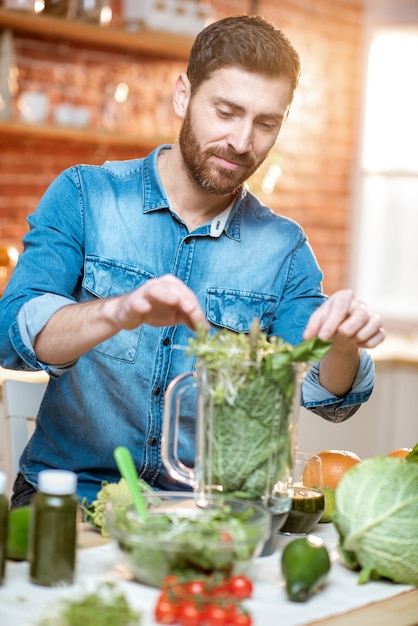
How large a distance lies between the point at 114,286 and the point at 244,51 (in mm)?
494

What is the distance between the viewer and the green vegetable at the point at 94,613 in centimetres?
97

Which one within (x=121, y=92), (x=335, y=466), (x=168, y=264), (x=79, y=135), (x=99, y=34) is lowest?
(x=335, y=466)

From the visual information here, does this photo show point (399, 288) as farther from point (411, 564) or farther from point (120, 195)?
point (411, 564)

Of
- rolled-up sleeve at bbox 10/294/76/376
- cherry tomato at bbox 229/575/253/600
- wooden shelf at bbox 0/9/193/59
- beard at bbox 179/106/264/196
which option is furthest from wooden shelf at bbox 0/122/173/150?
cherry tomato at bbox 229/575/253/600

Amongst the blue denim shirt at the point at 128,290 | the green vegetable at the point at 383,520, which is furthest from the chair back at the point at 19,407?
the green vegetable at the point at 383,520

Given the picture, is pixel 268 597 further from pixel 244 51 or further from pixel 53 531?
pixel 244 51

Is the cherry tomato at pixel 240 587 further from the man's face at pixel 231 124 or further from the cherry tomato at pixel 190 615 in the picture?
the man's face at pixel 231 124

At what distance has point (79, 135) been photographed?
13.0ft

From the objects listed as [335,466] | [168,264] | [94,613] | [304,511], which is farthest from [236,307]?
[94,613]

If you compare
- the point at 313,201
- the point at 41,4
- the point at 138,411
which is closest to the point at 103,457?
the point at 138,411

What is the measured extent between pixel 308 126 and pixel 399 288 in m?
0.98

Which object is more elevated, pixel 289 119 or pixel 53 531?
pixel 289 119

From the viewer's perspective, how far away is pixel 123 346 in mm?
1812

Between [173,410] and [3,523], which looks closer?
[3,523]
